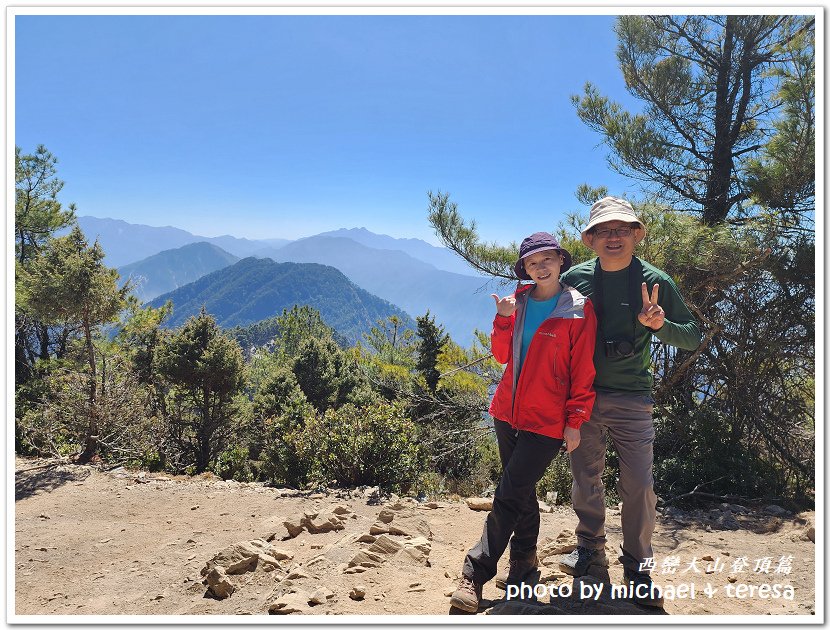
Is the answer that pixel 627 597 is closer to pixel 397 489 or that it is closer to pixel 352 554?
pixel 352 554

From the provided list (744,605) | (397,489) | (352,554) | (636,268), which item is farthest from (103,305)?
(744,605)

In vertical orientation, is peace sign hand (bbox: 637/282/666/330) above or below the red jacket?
above

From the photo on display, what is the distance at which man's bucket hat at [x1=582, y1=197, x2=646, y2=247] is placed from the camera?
→ 2607 millimetres

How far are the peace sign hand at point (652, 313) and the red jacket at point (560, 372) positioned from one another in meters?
0.23

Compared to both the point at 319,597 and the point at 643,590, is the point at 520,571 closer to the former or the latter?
the point at 643,590

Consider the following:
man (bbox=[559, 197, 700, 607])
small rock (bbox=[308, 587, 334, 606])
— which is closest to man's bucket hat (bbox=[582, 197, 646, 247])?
man (bbox=[559, 197, 700, 607])

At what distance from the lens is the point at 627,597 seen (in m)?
2.66

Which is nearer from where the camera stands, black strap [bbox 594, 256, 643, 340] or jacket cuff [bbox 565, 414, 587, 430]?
jacket cuff [bbox 565, 414, 587, 430]

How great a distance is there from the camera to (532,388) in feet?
8.21

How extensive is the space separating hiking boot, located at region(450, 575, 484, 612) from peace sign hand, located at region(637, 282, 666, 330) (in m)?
1.61

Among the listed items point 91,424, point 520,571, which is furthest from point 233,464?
point 520,571

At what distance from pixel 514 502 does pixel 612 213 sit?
1.60 m

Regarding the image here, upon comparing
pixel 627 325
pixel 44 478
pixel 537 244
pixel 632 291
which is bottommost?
pixel 44 478

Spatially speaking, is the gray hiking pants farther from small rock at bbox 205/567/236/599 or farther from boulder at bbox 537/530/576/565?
small rock at bbox 205/567/236/599
